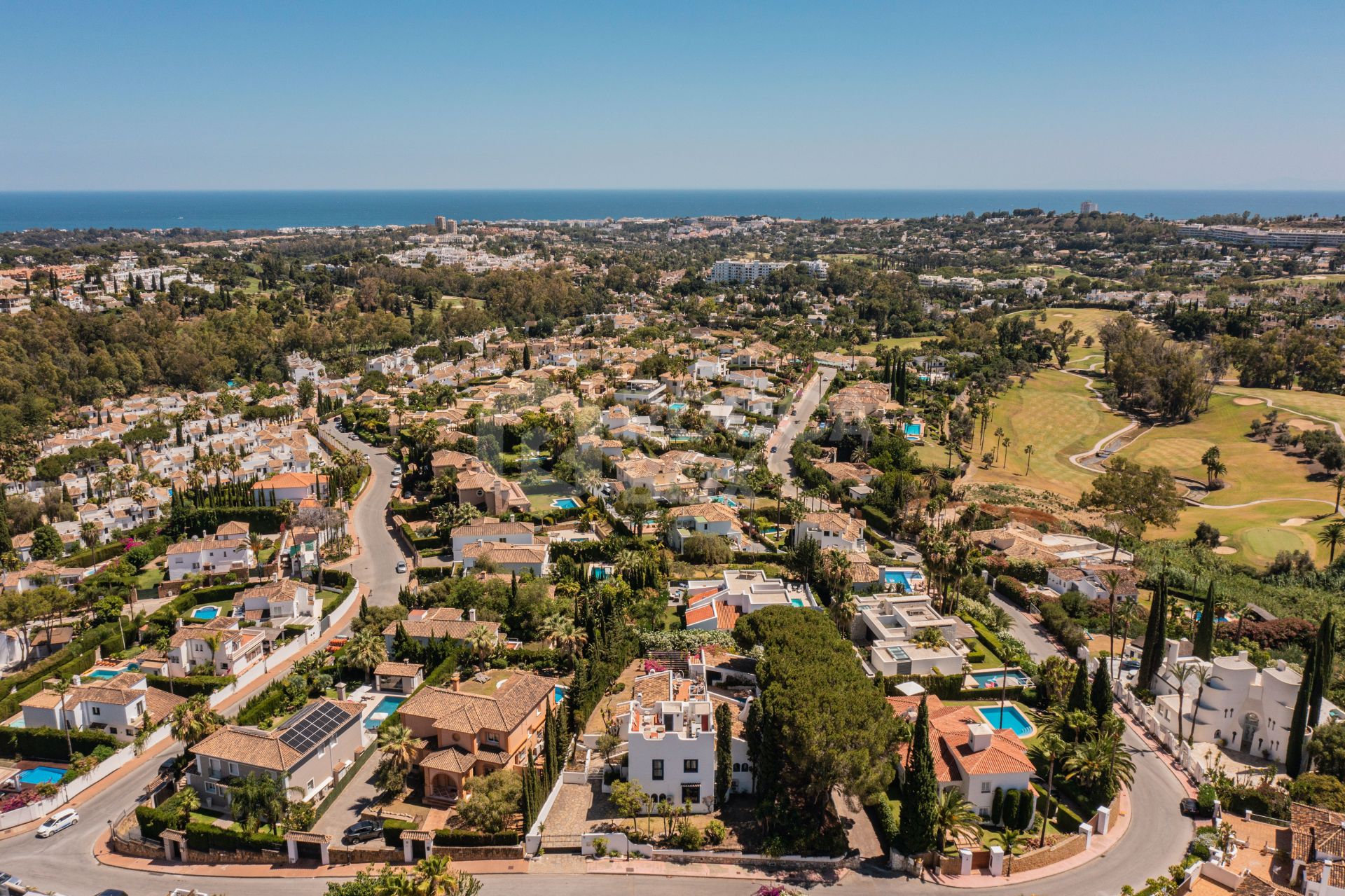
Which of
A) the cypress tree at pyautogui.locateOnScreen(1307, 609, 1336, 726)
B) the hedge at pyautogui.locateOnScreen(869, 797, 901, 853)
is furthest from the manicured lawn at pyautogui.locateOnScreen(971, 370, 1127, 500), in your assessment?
the hedge at pyautogui.locateOnScreen(869, 797, 901, 853)

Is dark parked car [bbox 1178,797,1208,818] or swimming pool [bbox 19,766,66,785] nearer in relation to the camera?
dark parked car [bbox 1178,797,1208,818]

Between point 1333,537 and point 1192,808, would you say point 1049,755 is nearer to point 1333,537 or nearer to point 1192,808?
point 1192,808

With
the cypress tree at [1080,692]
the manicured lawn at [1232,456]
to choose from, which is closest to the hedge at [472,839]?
the cypress tree at [1080,692]

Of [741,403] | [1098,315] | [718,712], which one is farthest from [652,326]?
[718,712]

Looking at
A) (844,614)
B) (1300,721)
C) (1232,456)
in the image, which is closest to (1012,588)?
(844,614)

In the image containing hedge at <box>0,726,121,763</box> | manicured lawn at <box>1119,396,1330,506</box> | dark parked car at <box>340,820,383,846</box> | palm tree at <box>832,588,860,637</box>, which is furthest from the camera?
manicured lawn at <box>1119,396,1330,506</box>

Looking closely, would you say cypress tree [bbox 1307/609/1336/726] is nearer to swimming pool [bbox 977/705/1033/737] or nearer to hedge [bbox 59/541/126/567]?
swimming pool [bbox 977/705/1033/737]

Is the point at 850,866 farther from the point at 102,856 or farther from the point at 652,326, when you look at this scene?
the point at 652,326
